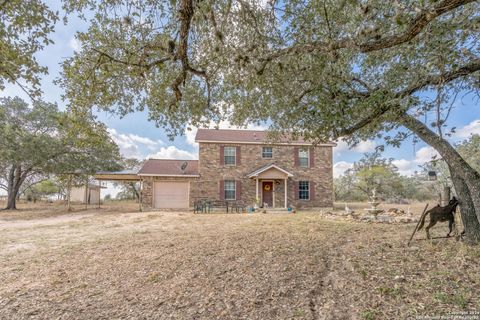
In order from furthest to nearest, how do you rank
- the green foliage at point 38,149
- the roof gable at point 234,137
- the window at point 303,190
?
the window at point 303,190, the roof gable at point 234,137, the green foliage at point 38,149

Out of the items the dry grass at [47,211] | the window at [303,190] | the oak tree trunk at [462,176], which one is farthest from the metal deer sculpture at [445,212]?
the dry grass at [47,211]

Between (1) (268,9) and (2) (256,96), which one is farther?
(2) (256,96)

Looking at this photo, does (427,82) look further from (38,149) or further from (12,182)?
(12,182)

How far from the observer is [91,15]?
203 inches

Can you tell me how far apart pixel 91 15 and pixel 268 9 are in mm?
3701

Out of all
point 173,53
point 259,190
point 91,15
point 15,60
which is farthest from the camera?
point 259,190

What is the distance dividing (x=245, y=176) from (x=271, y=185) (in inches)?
79.9

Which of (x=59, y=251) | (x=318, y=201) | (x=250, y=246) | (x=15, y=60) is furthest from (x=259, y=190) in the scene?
(x=15, y=60)

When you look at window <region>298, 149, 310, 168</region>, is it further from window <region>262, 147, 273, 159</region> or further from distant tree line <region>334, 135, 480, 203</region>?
distant tree line <region>334, 135, 480, 203</region>

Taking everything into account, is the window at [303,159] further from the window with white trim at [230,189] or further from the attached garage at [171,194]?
the attached garage at [171,194]

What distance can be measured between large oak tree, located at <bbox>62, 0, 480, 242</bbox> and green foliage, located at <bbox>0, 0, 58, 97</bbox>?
0.76 meters

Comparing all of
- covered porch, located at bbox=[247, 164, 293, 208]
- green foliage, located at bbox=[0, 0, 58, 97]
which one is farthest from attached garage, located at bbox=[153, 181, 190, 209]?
green foliage, located at bbox=[0, 0, 58, 97]

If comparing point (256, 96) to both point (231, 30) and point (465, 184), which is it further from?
point (465, 184)

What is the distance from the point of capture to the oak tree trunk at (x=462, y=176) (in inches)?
192
